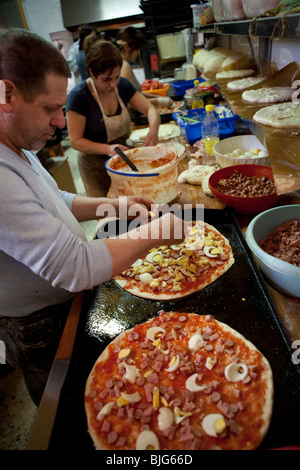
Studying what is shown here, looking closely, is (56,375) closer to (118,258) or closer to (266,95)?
(118,258)

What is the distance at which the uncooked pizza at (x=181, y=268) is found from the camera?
1454 millimetres

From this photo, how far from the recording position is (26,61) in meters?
0.90

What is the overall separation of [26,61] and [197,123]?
87.0 inches

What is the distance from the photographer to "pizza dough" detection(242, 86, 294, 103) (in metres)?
1.92

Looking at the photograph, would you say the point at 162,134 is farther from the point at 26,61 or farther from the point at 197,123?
the point at 26,61

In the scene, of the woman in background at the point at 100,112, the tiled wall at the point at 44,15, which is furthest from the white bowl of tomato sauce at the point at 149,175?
the tiled wall at the point at 44,15

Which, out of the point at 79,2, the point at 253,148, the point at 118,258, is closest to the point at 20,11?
the point at 79,2

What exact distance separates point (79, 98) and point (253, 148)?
1.61m

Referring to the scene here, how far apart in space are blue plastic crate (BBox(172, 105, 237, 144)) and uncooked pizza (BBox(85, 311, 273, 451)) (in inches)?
80.9

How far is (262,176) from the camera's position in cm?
194

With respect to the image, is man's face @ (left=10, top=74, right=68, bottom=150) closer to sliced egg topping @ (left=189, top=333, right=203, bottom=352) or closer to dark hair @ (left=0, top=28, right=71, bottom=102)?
dark hair @ (left=0, top=28, right=71, bottom=102)

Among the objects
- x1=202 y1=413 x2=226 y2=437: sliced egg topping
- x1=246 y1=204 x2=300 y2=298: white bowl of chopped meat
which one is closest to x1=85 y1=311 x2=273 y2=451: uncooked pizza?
x1=202 y1=413 x2=226 y2=437: sliced egg topping

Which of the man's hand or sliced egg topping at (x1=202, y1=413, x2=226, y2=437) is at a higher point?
the man's hand

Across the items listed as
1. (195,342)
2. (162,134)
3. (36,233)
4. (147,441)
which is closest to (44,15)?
(162,134)
